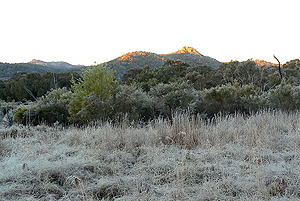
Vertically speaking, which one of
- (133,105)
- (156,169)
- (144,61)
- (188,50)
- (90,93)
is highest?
(188,50)

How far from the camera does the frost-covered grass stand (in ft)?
9.14

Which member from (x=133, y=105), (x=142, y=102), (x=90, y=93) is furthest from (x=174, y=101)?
(x=90, y=93)

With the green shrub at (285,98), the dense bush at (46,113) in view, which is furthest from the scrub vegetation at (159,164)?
the green shrub at (285,98)

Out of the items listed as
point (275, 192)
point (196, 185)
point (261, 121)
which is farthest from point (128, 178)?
point (261, 121)

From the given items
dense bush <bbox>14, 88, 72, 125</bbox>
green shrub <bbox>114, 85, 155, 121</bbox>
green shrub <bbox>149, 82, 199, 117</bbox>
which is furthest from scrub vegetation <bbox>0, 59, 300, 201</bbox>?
dense bush <bbox>14, 88, 72, 125</bbox>

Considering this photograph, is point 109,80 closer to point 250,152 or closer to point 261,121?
point 261,121

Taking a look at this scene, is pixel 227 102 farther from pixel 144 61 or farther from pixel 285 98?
pixel 144 61

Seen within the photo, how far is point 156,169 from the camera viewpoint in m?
3.51

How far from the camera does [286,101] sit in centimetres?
955

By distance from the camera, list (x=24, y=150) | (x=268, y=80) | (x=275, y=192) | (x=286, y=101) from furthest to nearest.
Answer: (x=268, y=80) → (x=286, y=101) → (x=24, y=150) → (x=275, y=192)

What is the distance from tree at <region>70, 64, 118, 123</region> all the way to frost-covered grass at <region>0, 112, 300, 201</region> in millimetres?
3763

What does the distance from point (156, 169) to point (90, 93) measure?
679cm

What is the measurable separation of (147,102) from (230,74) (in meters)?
18.6

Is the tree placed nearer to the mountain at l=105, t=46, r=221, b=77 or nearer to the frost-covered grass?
the frost-covered grass
